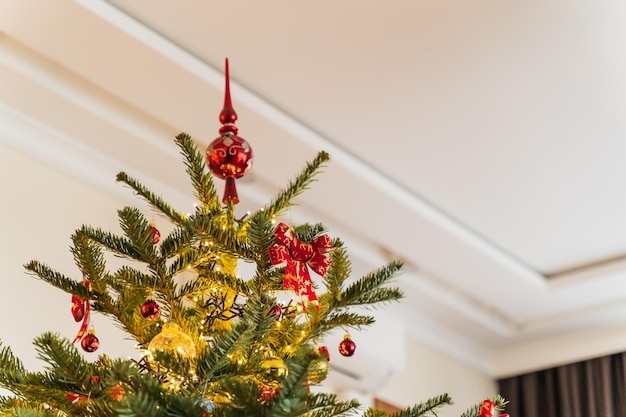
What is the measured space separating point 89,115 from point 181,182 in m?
0.39

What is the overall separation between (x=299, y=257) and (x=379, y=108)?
119 centimetres

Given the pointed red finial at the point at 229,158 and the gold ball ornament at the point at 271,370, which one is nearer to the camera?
the gold ball ornament at the point at 271,370

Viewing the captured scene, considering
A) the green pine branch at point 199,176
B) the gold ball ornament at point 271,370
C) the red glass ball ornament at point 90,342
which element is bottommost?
the gold ball ornament at point 271,370

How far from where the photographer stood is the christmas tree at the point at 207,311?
3.48 ft

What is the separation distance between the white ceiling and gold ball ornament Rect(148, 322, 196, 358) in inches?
40.3

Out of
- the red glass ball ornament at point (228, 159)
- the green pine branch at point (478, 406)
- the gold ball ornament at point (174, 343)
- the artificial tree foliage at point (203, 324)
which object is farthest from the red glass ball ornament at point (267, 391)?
the red glass ball ornament at point (228, 159)

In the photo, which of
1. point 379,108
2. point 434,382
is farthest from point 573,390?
point 379,108

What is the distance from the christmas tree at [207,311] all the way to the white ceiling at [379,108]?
0.82m

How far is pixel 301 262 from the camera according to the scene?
4.11 ft

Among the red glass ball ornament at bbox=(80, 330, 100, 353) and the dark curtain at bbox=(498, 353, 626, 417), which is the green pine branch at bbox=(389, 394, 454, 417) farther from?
the dark curtain at bbox=(498, 353, 626, 417)

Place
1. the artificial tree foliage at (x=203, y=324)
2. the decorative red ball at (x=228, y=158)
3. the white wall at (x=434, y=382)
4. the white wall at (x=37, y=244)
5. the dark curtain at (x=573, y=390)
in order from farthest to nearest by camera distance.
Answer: the dark curtain at (x=573, y=390), the white wall at (x=434, y=382), the white wall at (x=37, y=244), the decorative red ball at (x=228, y=158), the artificial tree foliage at (x=203, y=324)

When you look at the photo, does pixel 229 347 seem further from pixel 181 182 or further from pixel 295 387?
pixel 181 182

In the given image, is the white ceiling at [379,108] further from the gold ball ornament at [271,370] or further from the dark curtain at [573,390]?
the gold ball ornament at [271,370]

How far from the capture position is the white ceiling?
6.83 feet
